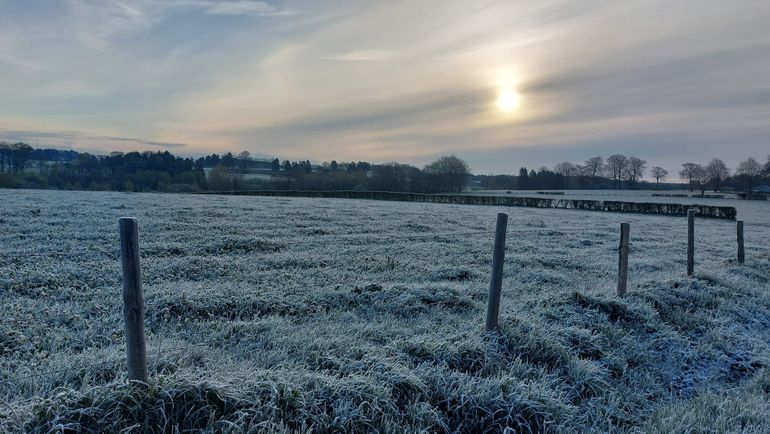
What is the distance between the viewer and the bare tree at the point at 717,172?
10306 cm

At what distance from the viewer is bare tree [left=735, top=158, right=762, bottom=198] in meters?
100

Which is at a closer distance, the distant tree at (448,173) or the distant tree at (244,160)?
the distant tree at (448,173)

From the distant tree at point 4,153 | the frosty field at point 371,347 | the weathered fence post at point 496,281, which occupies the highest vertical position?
the distant tree at point 4,153

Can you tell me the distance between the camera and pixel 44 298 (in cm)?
745

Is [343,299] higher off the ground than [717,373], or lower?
higher

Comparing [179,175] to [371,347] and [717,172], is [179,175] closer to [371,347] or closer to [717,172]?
[371,347]

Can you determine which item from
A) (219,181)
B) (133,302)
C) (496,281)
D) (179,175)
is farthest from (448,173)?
(133,302)

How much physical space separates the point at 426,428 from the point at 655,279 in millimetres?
8798

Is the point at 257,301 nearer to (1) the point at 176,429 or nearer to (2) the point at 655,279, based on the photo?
(1) the point at 176,429

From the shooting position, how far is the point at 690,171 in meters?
111

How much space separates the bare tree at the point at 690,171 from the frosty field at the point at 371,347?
4761 inches

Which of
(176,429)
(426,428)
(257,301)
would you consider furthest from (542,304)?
(176,429)

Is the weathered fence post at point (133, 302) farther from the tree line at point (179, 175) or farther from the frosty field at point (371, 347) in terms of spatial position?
the tree line at point (179, 175)

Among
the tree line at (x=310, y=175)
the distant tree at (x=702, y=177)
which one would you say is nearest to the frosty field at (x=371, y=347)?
the tree line at (x=310, y=175)
